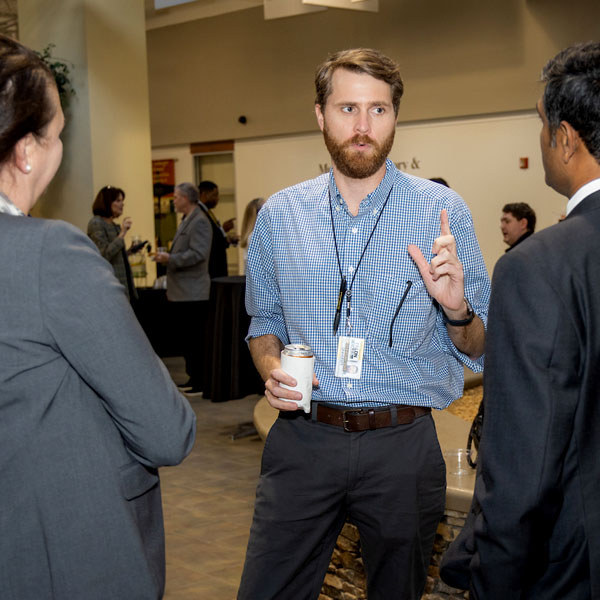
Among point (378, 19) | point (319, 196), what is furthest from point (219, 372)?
point (378, 19)

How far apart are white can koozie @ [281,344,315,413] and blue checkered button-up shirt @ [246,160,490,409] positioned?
0.20 m

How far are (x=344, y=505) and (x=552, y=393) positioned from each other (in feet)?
2.97

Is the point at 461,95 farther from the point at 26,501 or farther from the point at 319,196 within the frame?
the point at 26,501

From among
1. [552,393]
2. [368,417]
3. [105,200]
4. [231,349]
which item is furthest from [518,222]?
[552,393]

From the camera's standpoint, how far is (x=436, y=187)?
2172 mm

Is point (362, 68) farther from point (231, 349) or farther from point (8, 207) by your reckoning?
point (231, 349)

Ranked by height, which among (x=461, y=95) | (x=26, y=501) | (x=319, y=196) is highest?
(x=461, y=95)

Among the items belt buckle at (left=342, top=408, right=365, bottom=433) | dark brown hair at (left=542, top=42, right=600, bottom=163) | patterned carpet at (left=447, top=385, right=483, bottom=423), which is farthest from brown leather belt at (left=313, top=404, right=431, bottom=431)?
patterned carpet at (left=447, top=385, right=483, bottom=423)

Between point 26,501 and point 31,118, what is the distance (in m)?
0.58

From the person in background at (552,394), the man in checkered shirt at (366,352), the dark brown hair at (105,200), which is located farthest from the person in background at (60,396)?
the dark brown hair at (105,200)

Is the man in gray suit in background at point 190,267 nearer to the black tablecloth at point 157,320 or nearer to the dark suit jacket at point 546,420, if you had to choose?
the black tablecloth at point 157,320

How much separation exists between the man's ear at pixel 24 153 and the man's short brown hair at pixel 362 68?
3.49 feet

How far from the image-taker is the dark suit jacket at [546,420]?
128 centimetres

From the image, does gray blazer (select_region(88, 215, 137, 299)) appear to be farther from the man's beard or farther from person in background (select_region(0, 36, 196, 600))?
person in background (select_region(0, 36, 196, 600))
